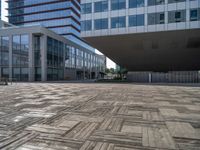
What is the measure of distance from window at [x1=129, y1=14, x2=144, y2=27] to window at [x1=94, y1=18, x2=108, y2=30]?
15.0 feet

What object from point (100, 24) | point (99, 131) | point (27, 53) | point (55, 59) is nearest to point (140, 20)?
point (100, 24)

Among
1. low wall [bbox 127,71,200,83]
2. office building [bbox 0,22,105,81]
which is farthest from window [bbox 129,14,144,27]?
office building [bbox 0,22,105,81]

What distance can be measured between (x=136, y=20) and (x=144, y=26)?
1.82 metres

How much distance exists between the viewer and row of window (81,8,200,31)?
22567 millimetres

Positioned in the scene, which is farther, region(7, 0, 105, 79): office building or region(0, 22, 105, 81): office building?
region(7, 0, 105, 79): office building

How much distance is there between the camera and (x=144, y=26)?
24.3 metres

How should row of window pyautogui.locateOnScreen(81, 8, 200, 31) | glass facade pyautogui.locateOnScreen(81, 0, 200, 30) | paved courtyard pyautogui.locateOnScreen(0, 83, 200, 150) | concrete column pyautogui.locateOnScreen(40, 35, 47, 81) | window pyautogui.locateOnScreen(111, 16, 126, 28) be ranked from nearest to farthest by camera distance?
paved courtyard pyautogui.locateOnScreen(0, 83, 200, 150) → row of window pyautogui.locateOnScreen(81, 8, 200, 31) → glass facade pyautogui.locateOnScreen(81, 0, 200, 30) → window pyautogui.locateOnScreen(111, 16, 126, 28) → concrete column pyautogui.locateOnScreen(40, 35, 47, 81)

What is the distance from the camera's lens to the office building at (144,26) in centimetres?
2280

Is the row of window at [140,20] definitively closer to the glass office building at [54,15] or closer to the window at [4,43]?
the window at [4,43]

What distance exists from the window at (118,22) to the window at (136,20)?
1.23 metres

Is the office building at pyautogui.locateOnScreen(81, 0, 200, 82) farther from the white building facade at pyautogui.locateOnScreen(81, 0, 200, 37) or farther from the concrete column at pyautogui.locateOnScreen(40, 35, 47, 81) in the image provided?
the concrete column at pyautogui.locateOnScreen(40, 35, 47, 81)

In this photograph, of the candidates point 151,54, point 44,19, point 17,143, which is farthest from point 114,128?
point 44,19

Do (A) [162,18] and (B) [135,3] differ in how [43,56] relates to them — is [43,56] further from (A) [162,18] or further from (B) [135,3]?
(A) [162,18]

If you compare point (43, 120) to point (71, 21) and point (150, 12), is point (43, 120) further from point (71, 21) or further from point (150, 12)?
point (71, 21)
